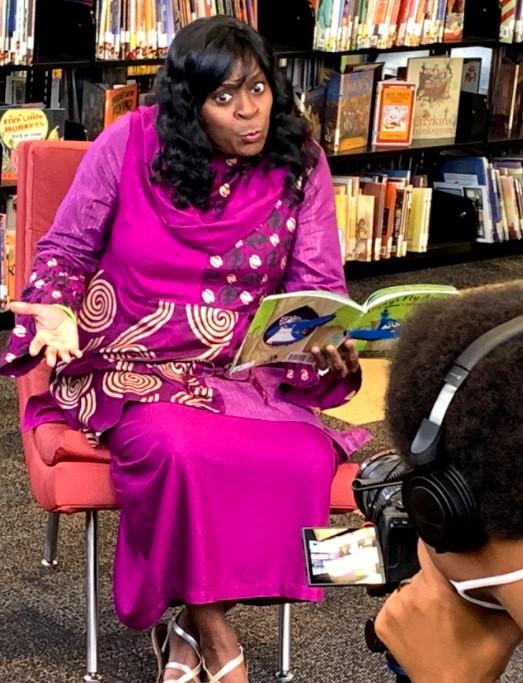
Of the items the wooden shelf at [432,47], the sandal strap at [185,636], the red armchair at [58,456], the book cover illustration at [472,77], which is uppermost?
the wooden shelf at [432,47]

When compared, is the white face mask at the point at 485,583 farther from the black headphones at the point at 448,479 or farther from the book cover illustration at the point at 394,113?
the book cover illustration at the point at 394,113

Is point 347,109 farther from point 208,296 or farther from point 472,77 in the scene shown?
point 208,296

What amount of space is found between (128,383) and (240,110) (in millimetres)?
496

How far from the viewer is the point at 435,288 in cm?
182

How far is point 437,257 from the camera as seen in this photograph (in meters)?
4.97

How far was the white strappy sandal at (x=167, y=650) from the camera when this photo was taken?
210 cm

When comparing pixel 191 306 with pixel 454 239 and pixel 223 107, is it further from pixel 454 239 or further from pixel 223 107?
pixel 454 239

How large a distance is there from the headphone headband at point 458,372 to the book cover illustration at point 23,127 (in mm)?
3041

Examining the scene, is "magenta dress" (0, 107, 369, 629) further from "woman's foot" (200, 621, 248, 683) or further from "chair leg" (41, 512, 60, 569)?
"chair leg" (41, 512, 60, 569)

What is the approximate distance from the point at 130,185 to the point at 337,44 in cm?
235

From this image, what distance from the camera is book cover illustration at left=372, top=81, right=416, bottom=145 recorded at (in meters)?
4.62

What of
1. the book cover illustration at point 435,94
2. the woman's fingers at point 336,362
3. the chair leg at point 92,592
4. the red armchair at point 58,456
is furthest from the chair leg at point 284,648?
the book cover illustration at point 435,94

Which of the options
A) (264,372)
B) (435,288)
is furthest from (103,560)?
(435,288)

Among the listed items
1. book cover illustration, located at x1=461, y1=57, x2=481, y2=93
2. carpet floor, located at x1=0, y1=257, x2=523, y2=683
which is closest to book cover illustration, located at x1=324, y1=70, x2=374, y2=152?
book cover illustration, located at x1=461, y1=57, x2=481, y2=93
